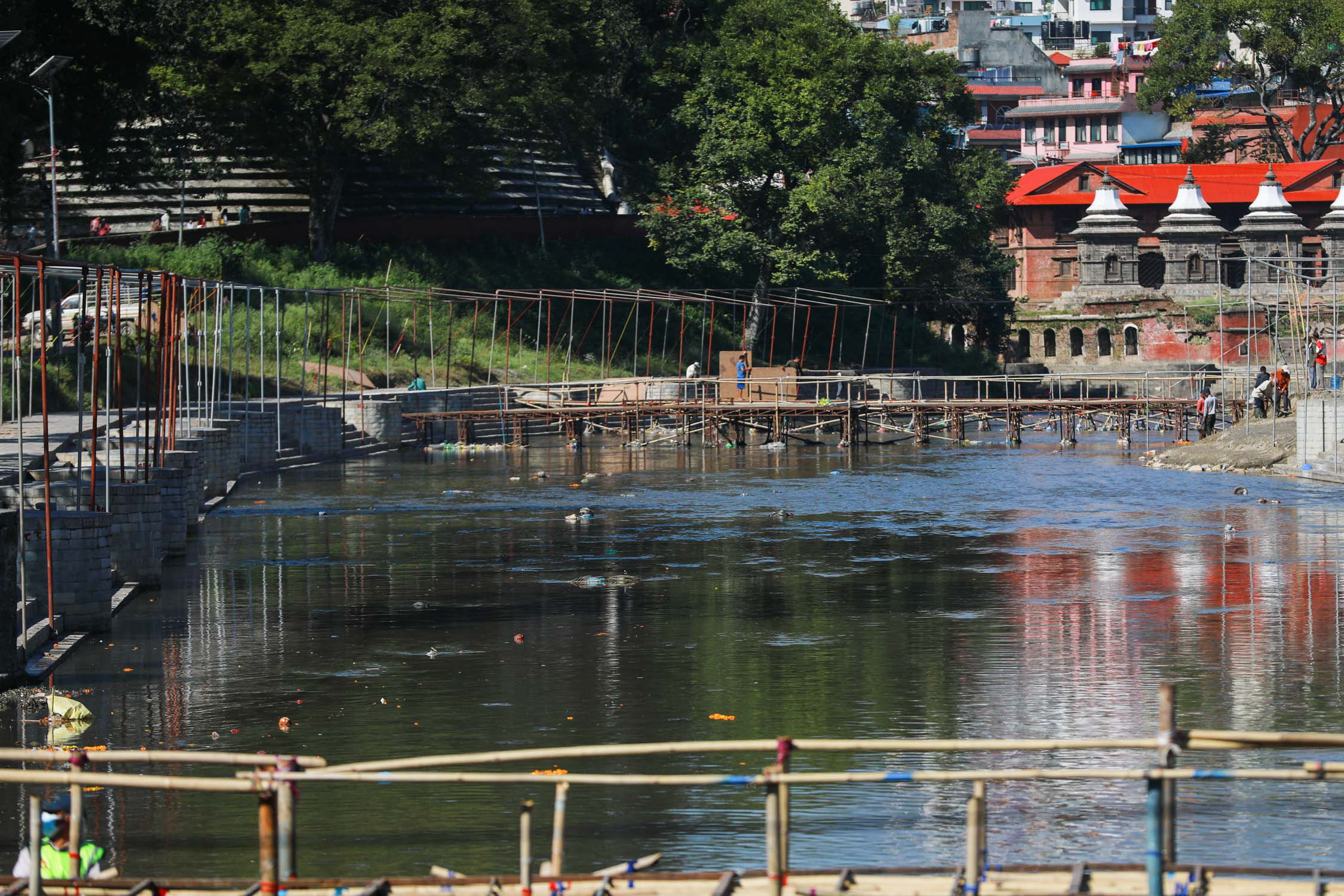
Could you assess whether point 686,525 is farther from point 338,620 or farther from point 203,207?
point 203,207

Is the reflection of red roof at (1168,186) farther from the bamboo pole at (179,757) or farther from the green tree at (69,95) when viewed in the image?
the bamboo pole at (179,757)

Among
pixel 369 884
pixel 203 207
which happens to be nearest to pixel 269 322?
pixel 203 207

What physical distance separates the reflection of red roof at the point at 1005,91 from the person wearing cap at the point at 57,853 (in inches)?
4990

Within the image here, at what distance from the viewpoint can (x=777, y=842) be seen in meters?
9.34

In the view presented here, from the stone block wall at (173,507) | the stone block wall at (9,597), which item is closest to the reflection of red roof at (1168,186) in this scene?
the stone block wall at (173,507)


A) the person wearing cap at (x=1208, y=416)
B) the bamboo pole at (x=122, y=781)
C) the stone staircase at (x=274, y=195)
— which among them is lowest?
the bamboo pole at (x=122, y=781)

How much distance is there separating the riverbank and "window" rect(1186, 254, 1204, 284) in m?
44.9

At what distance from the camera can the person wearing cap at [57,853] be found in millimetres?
10523

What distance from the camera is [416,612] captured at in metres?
23.5

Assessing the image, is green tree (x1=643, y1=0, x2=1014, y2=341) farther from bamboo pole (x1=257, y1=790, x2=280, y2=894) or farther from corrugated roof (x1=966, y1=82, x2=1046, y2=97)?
corrugated roof (x1=966, y1=82, x2=1046, y2=97)

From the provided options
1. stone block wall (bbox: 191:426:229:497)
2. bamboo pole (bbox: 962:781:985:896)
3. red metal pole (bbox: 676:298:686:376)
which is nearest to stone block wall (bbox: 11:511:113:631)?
bamboo pole (bbox: 962:781:985:896)

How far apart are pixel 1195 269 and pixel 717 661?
76421mm

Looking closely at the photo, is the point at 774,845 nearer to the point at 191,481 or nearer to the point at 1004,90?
the point at 191,481

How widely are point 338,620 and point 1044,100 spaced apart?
383 ft
